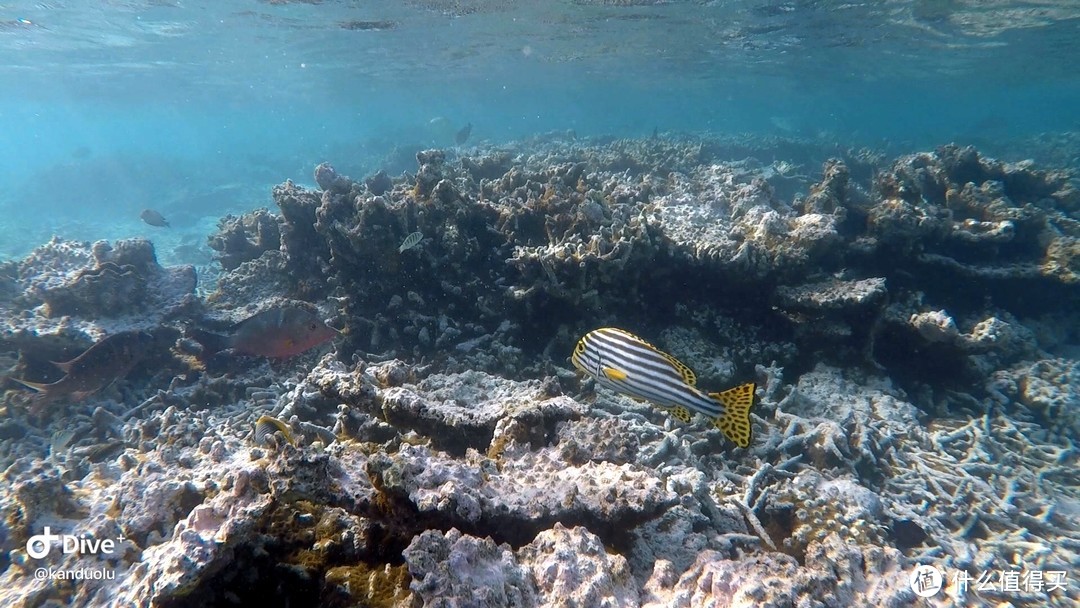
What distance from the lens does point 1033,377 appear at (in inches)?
213

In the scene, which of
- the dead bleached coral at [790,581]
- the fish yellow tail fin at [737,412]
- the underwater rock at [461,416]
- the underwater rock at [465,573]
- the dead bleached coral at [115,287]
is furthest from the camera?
the dead bleached coral at [115,287]

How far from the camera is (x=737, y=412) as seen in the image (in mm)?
2910

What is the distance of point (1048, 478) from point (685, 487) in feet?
12.9

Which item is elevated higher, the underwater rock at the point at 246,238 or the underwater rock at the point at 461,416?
the underwater rock at the point at 461,416

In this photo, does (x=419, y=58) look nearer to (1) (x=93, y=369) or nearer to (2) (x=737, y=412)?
(1) (x=93, y=369)

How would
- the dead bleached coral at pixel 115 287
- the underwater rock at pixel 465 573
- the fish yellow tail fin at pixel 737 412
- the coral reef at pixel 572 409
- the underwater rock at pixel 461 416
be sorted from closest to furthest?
the underwater rock at pixel 465 573, the coral reef at pixel 572 409, the fish yellow tail fin at pixel 737 412, the underwater rock at pixel 461 416, the dead bleached coral at pixel 115 287

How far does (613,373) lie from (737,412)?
2.47 ft

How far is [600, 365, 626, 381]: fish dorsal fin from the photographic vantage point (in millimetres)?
3043

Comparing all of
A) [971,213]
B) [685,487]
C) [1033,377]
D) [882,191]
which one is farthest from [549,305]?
[971,213]

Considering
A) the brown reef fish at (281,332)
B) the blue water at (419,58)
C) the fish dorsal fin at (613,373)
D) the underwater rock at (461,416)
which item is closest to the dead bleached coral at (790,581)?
the fish dorsal fin at (613,373)

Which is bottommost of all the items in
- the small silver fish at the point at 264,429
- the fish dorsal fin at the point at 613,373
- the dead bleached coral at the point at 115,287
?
the dead bleached coral at the point at 115,287

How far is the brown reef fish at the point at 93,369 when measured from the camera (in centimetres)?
525

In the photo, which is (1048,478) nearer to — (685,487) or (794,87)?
(685,487)

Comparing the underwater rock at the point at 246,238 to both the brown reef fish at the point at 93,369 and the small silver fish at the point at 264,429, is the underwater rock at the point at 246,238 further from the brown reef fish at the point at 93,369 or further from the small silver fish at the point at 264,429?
the small silver fish at the point at 264,429
